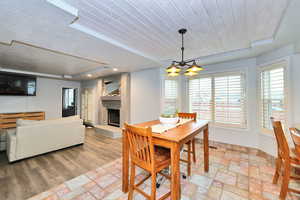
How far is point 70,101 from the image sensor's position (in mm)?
7402

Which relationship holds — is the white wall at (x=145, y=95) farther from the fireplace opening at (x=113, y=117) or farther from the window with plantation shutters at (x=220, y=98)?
the window with plantation shutters at (x=220, y=98)

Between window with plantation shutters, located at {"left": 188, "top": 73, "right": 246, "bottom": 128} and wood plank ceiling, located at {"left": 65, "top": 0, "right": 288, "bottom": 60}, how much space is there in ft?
3.80

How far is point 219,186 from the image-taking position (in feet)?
6.48

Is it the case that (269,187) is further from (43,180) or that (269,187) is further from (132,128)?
(43,180)

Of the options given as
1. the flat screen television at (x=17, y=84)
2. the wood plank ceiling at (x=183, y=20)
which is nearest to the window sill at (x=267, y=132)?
the wood plank ceiling at (x=183, y=20)

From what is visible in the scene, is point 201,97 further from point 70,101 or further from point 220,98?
point 70,101

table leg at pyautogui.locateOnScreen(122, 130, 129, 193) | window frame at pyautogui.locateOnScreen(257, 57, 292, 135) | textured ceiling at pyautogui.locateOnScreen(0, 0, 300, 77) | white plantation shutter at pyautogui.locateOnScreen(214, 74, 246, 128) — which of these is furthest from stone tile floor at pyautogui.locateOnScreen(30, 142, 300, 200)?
textured ceiling at pyautogui.locateOnScreen(0, 0, 300, 77)

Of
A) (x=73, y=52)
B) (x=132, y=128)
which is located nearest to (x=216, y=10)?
(x=132, y=128)

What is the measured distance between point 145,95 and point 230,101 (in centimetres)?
261

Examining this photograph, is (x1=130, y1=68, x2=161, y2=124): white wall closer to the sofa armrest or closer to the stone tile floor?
the stone tile floor

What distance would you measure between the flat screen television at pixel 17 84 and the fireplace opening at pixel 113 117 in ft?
11.2

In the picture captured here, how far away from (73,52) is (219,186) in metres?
3.93

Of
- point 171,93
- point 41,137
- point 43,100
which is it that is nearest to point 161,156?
point 171,93

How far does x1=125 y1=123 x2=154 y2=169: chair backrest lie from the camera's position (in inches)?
55.0
